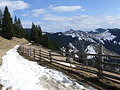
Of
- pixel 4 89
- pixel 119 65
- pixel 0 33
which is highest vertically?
pixel 0 33

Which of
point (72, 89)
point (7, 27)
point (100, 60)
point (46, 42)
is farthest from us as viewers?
point (46, 42)

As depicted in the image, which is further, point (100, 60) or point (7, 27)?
point (7, 27)

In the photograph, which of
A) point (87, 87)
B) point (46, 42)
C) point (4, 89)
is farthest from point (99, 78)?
point (46, 42)

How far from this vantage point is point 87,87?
20.5 ft

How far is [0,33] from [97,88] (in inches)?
2307

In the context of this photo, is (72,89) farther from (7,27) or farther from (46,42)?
(46,42)

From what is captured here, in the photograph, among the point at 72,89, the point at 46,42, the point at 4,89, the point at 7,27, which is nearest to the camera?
the point at 72,89

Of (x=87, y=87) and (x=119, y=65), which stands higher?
(x=119, y=65)

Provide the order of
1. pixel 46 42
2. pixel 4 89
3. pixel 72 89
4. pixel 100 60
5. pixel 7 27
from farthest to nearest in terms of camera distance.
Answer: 1. pixel 46 42
2. pixel 7 27
3. pixel 100 60
4. pixel 4 89
5. pixel 72 89

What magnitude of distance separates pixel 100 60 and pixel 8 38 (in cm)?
5557

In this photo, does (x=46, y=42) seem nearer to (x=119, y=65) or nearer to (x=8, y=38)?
(x=8, y=38)

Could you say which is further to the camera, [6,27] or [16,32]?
[16,32]

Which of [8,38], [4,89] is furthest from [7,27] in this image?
[4,89]

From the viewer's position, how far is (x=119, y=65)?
6.11m
